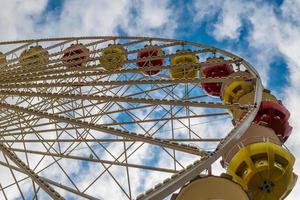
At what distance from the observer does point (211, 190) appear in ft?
30.6

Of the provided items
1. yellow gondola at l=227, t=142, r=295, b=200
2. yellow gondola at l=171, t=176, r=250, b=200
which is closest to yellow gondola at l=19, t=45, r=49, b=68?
yellow gondola at l=227, t=142, r=295, b=200

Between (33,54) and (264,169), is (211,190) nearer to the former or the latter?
(264,169)

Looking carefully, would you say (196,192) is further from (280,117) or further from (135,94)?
(135,94)

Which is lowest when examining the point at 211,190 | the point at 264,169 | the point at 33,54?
the point at 211,190

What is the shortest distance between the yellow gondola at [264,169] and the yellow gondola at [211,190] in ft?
7.13

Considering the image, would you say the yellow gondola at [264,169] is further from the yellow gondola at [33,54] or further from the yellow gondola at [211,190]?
the yellow gondola at [33,54]

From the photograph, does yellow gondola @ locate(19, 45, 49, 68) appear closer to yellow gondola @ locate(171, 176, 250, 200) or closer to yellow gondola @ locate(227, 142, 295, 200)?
yellow gondola @ locate(227, 142, 295, 200)

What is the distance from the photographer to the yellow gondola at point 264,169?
1157 cm

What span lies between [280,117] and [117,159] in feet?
16.6

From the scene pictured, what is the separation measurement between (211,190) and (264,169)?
8.91 feet

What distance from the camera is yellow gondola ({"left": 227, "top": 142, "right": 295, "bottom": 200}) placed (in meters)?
11.6

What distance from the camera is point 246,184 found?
1164 centimetres

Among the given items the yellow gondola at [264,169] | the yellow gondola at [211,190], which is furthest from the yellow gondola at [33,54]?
the yellow gondola at [211,190]

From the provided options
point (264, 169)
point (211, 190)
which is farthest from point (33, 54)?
point (211, 190)
